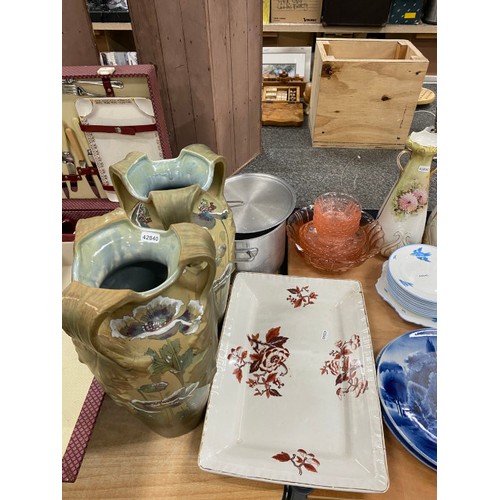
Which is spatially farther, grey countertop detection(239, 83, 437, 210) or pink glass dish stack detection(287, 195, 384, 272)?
grey countertop detection(239, 83, 437, 210)

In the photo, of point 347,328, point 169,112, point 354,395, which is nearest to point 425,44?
point 169,112

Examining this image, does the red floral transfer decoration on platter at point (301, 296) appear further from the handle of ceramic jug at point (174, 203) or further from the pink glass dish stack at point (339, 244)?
the handle of ceramic jug at point (174, 203)

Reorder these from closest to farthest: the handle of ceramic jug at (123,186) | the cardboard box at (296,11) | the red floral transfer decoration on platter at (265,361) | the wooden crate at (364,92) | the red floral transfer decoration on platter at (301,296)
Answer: the handle of ceramic jug at (123,186) → the red floral transfer decoration on platter at (265,361) → the red floral transfer decoration on platter at (301,296) → the wooden crate at (364,92) → the cardboard box at (296,11)

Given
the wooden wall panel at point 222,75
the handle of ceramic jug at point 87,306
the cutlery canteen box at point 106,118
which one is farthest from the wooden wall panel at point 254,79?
the handle of ceramic jug at point 87,306

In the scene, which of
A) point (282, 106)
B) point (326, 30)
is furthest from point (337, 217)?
point (326, 30)

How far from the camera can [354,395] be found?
63 cm

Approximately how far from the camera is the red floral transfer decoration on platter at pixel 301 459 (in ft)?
1.79

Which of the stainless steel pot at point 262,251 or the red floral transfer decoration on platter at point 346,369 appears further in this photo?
the stainless steel pot at point 262,251

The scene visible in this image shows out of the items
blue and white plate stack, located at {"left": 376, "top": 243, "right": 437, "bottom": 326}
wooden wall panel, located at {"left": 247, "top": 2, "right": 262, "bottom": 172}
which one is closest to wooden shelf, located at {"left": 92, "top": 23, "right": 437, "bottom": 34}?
wooden wall panel, located at {"left": 247, "top": 2, "right": 262, "bottom": 172}

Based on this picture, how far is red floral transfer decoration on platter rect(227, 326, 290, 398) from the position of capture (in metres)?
0.67

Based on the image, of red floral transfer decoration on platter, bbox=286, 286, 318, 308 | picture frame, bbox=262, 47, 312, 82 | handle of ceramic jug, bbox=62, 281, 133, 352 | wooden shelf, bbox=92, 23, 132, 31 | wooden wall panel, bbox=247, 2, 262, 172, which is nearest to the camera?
handle of ceramic jug, bbox=62, 281, 133, 352

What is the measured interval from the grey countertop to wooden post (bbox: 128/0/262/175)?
0.17 m

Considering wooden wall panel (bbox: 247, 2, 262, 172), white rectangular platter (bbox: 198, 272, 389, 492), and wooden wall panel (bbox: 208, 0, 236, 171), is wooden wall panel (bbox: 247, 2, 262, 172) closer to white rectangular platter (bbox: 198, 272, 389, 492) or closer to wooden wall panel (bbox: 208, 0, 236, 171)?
wooden wall panel (bbox: 208, 0, 236, 171)

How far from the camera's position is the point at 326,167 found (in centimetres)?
129
